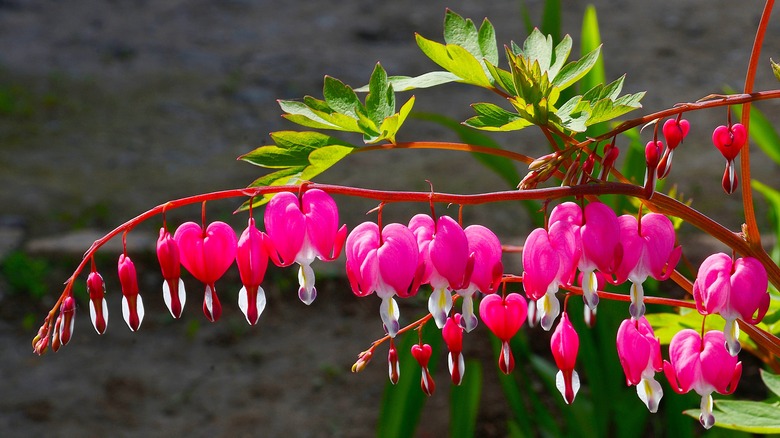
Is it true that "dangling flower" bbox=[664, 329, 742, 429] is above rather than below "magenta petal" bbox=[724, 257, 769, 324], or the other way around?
below

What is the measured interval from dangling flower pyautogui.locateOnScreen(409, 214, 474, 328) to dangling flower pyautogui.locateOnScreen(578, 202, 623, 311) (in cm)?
9

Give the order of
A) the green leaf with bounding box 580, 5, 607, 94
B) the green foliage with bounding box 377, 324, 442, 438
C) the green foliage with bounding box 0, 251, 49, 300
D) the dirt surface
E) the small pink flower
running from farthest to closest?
the green foliage with bounding box 0, 251, 49, 300 → the dirt surface → the green leaf with bounding box 580, 5, 607, 94 → the green foliage with bounding box 377, 324, 442, 438 → the small pink flower

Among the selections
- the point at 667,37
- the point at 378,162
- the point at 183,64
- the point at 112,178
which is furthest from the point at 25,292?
the point at 667,37

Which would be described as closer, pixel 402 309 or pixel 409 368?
pixel 409 368

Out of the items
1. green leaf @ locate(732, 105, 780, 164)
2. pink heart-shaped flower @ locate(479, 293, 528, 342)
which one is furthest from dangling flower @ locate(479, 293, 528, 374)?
green leaf @ locate(732, 105, 780, 164)

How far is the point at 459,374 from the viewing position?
746 mm

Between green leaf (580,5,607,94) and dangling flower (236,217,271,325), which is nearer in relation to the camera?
dangling flower (236,217,271,325)

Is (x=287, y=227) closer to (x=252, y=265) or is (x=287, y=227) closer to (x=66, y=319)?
(x=252, y=265)

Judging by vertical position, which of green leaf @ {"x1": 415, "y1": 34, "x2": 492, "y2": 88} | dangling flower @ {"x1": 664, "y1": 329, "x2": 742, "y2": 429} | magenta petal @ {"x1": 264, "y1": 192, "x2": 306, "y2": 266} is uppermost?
green leaf @ {"x1": 415, "y1": 34, "x2": 492, "y2": 88}

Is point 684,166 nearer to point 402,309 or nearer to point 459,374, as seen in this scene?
point 402,309

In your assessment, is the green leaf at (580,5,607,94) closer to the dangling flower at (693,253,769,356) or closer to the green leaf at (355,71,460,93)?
the green leaf at (355,71,460,93)

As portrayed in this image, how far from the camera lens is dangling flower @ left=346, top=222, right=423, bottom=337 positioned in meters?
0.69

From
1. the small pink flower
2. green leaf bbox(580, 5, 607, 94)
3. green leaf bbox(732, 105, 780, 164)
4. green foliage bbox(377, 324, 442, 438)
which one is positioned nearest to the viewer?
the small pink flower

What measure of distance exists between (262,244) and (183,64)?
420 centimetres
